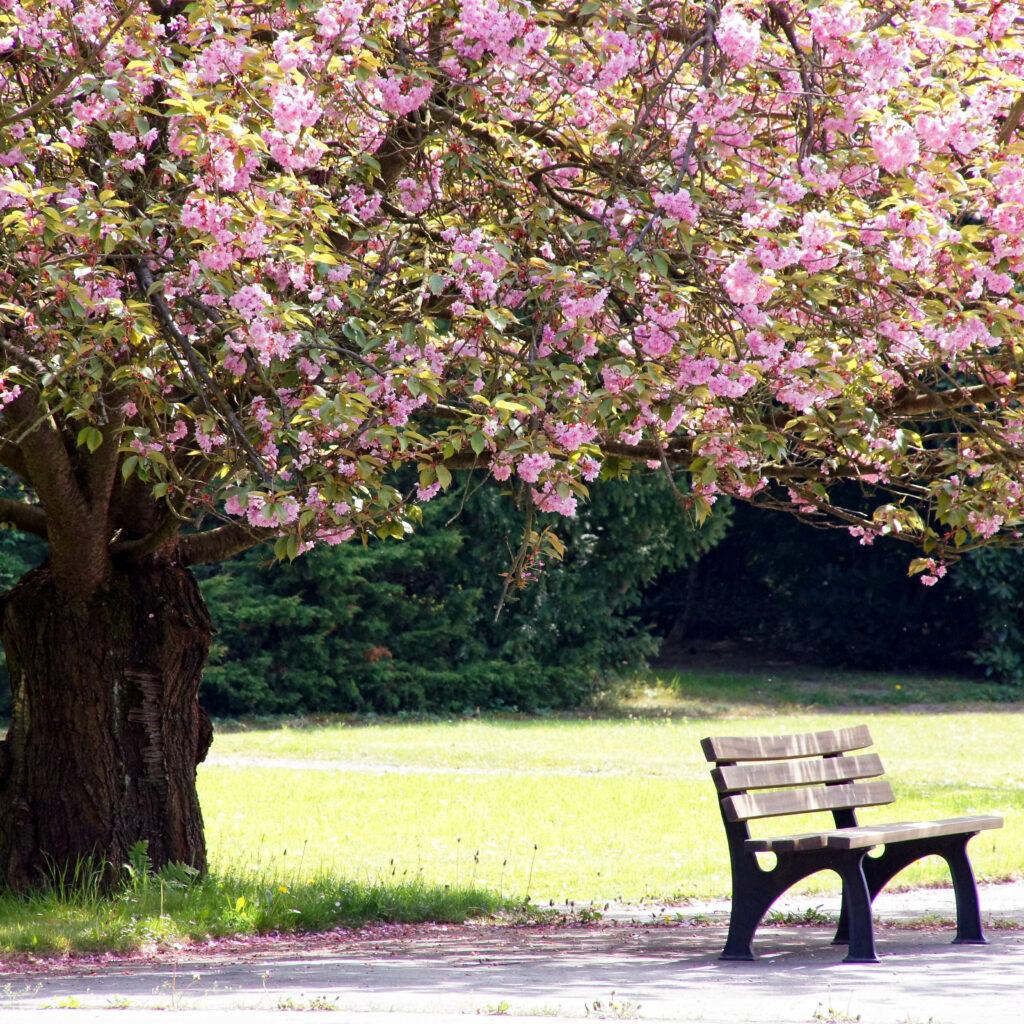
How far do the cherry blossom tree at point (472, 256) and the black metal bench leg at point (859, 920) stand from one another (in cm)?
164

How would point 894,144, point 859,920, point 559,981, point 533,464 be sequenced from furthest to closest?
point 859,920 → point 559,981 → point 533,464 → point 894,144

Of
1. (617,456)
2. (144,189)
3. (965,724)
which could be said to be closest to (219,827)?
(617,456)

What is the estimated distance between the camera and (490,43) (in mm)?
6000

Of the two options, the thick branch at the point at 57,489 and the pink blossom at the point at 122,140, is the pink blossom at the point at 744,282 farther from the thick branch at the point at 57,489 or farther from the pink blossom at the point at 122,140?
the thick branch at the point at 57,489

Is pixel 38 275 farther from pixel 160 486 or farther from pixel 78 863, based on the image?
pixel 78 863

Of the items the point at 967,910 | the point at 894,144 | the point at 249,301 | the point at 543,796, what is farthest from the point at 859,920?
the point at 543,796

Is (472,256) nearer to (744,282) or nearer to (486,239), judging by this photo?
(486,239)

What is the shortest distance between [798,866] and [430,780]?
8.19 metres

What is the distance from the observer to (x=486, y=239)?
5996 mm

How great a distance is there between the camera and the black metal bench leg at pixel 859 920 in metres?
6.21

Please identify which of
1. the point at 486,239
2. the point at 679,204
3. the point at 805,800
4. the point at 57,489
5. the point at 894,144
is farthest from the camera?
the point at 57,489

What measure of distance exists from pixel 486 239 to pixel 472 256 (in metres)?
0.28

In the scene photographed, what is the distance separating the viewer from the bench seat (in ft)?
20.3

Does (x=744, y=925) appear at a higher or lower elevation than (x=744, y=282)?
lower
